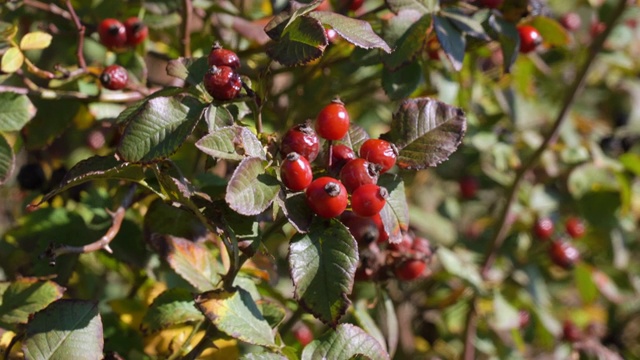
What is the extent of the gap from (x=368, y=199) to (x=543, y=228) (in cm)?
130

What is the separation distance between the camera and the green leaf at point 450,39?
1.14 m

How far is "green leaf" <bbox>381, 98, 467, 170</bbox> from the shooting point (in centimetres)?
98

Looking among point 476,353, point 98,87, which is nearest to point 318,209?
point 98,87

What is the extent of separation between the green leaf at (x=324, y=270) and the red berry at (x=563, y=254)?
4.18 feet

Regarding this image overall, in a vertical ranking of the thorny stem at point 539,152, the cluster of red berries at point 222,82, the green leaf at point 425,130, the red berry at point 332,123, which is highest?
the cluster of red berries at point 222,82

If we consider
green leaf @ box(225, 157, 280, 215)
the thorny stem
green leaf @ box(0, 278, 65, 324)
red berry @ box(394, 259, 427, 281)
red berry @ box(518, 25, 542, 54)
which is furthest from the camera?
the thorny stem

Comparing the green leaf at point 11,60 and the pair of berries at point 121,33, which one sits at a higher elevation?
the green leaf at point 11,60

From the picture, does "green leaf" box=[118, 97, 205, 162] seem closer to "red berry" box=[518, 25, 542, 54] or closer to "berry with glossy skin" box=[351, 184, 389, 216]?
"berry with glossy skin" box=[351, 184, 389, 216]

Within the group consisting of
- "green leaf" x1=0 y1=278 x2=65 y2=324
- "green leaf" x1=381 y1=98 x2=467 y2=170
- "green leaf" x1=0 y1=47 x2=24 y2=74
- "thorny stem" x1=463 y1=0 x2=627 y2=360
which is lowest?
"thorny stem" x1=463 y1=0 x2=627 y2=360

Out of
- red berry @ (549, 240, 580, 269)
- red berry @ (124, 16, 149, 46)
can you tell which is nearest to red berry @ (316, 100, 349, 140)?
red berry @ (124, 16, 149, 46)

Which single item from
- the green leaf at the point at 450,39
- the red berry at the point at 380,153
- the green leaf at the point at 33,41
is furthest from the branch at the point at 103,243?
the green leaf at the point at 450,39

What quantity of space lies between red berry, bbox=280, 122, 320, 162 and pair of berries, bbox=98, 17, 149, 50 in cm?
52

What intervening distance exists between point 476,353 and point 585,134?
76 cm

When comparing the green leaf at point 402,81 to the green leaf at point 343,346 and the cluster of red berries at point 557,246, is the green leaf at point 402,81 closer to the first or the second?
the green leaf at point 343,346
